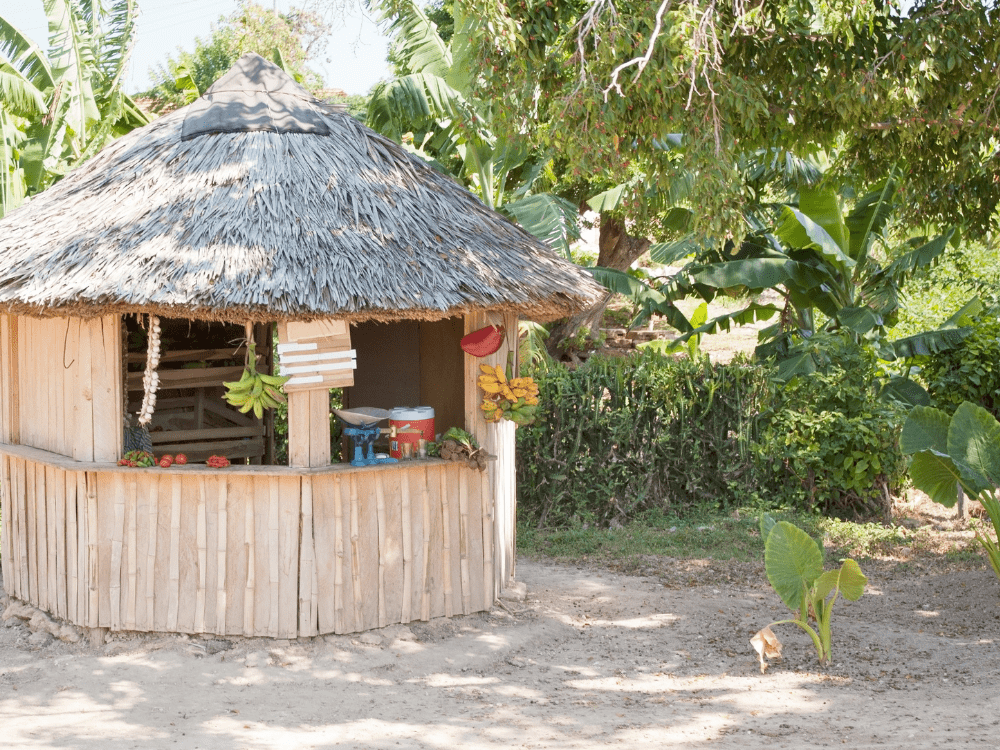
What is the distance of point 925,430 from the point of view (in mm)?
7344

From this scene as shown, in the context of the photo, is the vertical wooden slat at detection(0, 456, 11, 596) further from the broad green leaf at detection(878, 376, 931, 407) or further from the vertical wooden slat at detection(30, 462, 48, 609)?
the broad green leaf at detection(878, 376, 931, 407)

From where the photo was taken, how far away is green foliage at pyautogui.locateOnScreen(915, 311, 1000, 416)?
10.9m

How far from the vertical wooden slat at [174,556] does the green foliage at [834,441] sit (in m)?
6.41

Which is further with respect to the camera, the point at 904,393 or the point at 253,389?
the point at 904,393

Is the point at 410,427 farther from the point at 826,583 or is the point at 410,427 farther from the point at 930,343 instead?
the point at 930,343

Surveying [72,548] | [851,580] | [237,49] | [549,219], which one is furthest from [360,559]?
[237,49]

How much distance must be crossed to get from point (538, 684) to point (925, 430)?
3.59 meters

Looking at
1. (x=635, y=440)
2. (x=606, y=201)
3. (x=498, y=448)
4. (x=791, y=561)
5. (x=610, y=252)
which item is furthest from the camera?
(x=610, y=252)

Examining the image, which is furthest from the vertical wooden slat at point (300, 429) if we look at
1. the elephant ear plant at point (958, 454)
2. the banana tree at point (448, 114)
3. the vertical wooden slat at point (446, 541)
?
the elephant ear plant at point (958, 454)

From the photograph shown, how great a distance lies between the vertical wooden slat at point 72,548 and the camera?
260 inches

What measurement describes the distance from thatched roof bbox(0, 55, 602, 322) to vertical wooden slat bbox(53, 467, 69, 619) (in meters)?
1.23

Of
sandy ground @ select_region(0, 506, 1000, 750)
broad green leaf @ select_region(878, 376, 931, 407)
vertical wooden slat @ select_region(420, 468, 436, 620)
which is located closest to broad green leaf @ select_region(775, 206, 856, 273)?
broad green leaf @ select_region(878, 376, 931, 407)

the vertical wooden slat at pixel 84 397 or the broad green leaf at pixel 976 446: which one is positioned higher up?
the vertical wooden slat at pixel 84 397

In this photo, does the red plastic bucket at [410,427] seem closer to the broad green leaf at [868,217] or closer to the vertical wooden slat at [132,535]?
the vertical wooden slat at [132,535]
